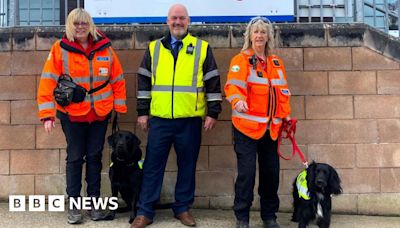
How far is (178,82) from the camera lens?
14.0 feet

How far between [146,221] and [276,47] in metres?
2.36

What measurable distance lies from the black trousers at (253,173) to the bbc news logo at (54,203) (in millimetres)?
1301

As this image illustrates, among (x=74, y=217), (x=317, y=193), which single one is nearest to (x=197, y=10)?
(x=317, y=193)

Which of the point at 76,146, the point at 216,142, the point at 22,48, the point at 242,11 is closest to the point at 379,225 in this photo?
the point at 216,142

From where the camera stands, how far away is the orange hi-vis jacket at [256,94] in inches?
159

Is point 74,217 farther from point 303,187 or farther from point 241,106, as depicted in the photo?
point 303,187

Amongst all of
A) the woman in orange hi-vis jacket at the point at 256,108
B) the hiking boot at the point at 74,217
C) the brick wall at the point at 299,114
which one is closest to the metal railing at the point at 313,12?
the brick wall at the point at 299,114

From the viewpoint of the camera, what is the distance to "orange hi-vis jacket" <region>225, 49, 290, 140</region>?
404 centimetres

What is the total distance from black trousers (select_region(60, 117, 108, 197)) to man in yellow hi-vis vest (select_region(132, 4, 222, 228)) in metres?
0.46

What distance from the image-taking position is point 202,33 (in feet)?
16.6

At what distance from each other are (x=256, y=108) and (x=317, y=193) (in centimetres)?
96

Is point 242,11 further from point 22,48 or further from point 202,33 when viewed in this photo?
point 22,48

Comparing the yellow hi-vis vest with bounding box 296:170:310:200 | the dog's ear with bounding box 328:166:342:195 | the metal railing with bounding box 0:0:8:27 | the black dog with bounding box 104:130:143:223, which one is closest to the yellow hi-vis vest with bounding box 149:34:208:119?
the black dog with bounding box 104:130:143:223

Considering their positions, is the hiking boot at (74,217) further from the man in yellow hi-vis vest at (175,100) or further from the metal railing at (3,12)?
the metal railing at (3,12)
